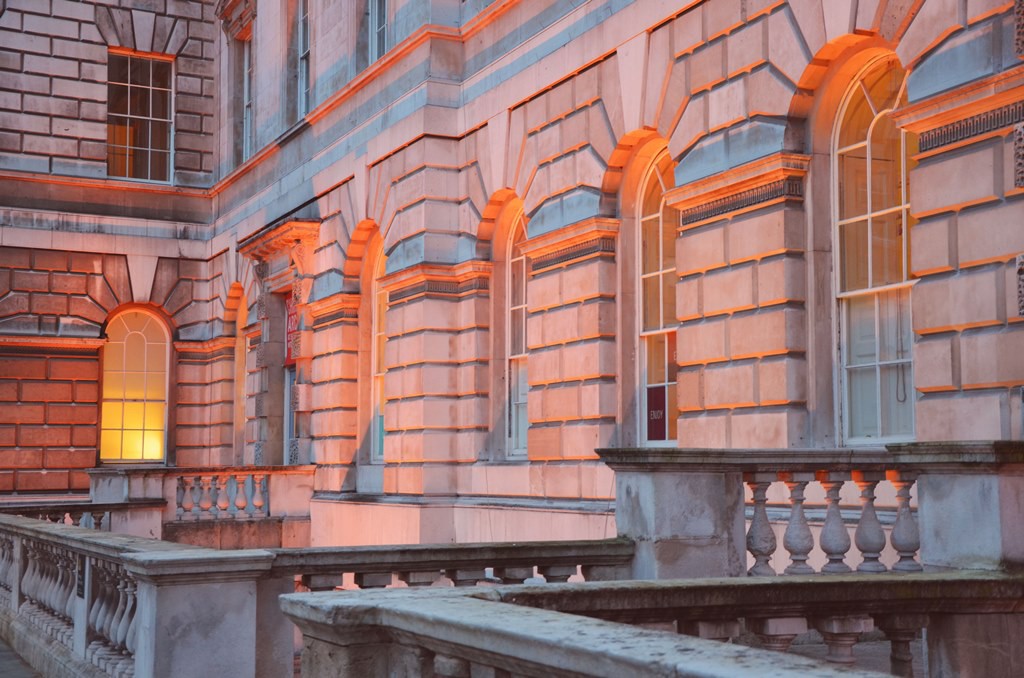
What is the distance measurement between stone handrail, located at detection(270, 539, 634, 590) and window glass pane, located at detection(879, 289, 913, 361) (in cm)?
370

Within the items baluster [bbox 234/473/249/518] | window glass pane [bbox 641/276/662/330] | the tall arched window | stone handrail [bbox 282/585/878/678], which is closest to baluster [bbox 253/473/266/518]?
baluster [bbox 234/473/249/518]

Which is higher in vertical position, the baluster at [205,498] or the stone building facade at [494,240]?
the stone building facade at [494,240]

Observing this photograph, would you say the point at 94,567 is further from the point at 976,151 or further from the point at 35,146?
the point at 35,146

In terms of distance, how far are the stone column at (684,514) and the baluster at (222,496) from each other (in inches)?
511

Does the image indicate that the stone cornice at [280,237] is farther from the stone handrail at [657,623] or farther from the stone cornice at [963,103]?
the stone handrail at [657,623]

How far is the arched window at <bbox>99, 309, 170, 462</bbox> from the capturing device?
92.4 feet

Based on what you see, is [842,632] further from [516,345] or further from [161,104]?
[161,104]

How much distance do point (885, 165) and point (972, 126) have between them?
4.96 feet

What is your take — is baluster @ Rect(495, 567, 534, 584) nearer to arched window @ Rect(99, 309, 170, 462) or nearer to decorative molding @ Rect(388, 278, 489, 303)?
decorative molding @ Rect(388, 278, 489, 303)

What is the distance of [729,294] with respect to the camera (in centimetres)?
1257

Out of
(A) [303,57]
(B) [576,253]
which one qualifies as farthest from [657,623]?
(A) [303,57]

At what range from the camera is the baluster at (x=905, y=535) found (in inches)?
297

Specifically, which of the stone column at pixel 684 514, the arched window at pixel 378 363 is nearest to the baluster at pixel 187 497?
the arched window at pixel 378 363

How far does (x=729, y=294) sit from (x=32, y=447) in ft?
60.3
